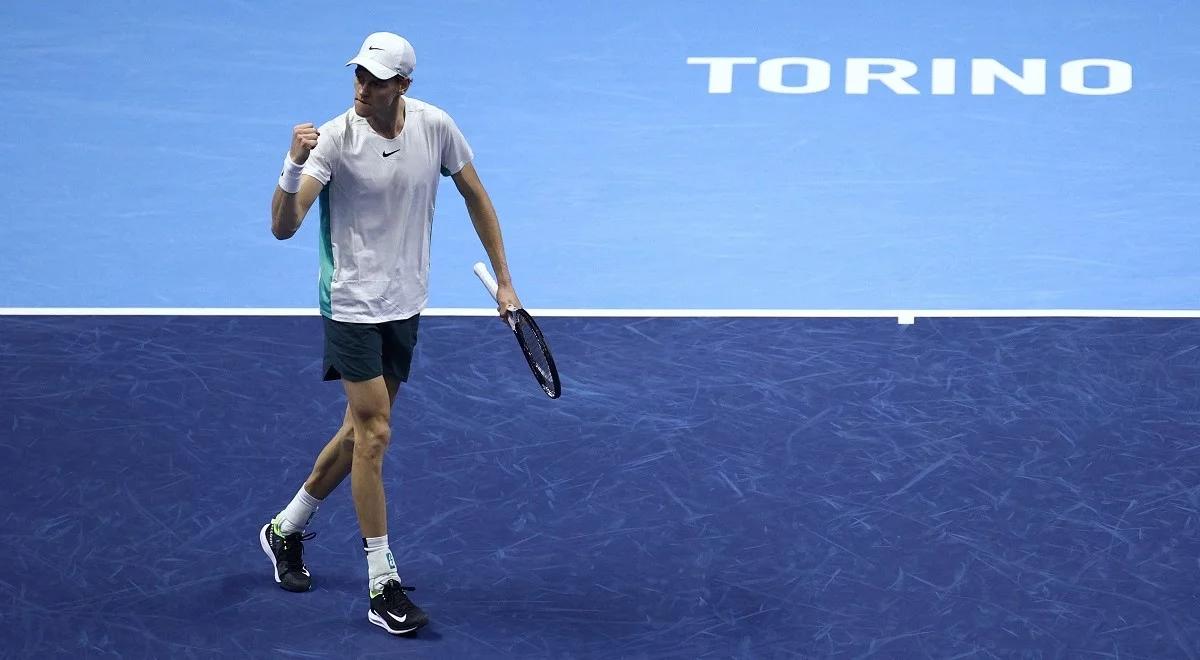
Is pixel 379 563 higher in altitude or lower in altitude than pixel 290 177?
lower

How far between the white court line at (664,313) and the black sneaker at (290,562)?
7.61ft

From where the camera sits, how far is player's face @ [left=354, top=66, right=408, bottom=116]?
5730 millimetres

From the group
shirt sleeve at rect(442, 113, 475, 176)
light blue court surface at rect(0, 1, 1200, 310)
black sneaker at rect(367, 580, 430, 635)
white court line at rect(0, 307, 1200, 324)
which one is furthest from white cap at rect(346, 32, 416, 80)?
light blue court surface at rect(0, 1, 1200, 310)

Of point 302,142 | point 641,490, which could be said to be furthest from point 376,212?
point 641,490

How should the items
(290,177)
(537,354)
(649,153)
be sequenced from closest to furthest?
(290,177)
(537,354)
(649,153)

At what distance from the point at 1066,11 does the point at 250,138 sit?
5.22 meters

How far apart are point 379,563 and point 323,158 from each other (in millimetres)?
1355

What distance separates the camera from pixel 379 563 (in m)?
6.04

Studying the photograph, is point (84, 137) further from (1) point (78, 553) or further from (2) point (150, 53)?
(1) point (78, 553)

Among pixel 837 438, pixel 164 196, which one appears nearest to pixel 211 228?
pixel 164 196

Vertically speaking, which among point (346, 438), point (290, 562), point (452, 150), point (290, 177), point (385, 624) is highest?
point (452, 150)

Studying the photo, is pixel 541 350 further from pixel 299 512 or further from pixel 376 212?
pixel 299 512

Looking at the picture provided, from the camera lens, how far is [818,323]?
8.39 m

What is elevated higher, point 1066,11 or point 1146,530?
point 1066,11
